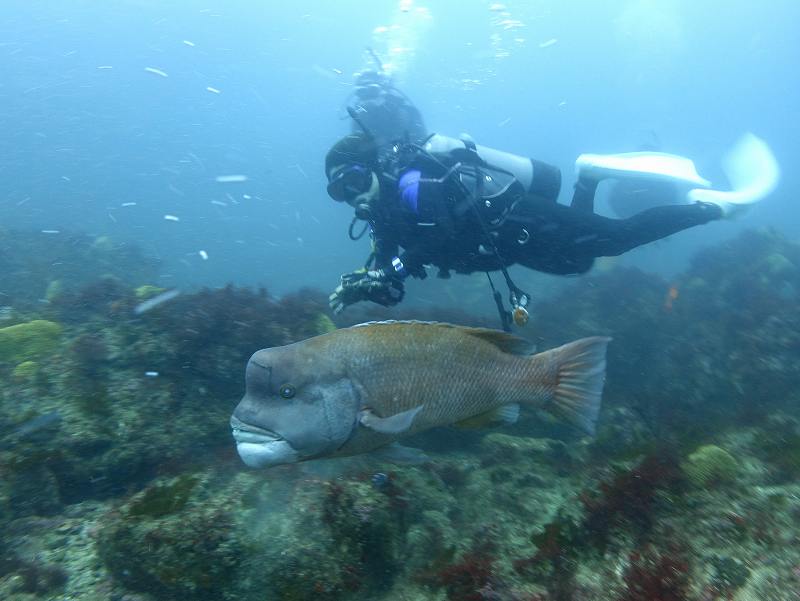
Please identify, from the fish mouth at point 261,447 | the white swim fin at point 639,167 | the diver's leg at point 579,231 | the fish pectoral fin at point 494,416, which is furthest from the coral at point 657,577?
the white swim fin at point 639,167

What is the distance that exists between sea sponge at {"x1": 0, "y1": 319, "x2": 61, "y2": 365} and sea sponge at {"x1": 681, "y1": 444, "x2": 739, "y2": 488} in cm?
623

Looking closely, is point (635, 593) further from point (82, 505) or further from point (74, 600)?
point (82, 505)

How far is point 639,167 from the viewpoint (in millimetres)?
7645

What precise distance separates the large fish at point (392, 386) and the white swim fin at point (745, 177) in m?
5.98

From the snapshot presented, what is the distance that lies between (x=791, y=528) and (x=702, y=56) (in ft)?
688

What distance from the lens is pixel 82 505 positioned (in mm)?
3715

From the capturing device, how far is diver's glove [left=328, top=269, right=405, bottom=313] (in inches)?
184

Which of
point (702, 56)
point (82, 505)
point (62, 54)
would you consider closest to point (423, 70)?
point (702, 56)

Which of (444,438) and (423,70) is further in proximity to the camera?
(423,70)

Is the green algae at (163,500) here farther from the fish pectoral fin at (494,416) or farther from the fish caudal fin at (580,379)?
the fish caudal fin at (580,379)

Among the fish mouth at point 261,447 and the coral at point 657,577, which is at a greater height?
the coral at point 657,577

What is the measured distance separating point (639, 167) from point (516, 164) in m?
3.08

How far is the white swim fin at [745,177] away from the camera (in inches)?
287

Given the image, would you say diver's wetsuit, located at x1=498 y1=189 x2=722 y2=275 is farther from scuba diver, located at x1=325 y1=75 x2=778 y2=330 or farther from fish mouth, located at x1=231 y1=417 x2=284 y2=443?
fish mouth, located at x1=231 y1=417 x2=284 y2=443
